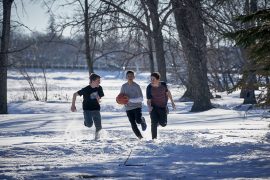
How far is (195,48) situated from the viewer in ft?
62.1

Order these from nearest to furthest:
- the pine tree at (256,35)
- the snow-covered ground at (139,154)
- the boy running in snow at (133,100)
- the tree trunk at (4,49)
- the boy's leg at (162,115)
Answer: the snow-covered ground at (139,154) < the pine tree at (256,35) < the boy's leg at (162,115) < the boy running in snow at (133,100) < the tree trunk at (4,49)

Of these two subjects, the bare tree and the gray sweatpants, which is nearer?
the gray sweatpants

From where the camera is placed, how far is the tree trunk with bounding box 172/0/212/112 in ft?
59.7

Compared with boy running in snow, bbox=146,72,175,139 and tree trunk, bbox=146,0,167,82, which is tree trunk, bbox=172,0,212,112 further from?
boy running in snow, bbox=146,72,175,139

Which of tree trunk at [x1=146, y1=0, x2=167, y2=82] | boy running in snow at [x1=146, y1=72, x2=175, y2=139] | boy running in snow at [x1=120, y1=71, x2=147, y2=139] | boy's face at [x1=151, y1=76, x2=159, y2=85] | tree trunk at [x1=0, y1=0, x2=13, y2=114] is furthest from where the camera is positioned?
tree trunk at [x1=0, y1=0, x2=13, y2=114]

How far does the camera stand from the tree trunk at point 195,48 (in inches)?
717

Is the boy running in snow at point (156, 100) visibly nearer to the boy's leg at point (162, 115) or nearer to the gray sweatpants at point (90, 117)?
the boy's leg at point (162, 115)

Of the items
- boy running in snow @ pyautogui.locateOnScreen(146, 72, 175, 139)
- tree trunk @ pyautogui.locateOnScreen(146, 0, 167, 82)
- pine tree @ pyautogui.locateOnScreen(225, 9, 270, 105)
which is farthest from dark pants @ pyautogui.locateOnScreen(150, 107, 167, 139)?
tree trunk @ pyautogui.locateOnScreen(146, 0, 167, 82)

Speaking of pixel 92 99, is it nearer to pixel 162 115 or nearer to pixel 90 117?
pixel 90 117

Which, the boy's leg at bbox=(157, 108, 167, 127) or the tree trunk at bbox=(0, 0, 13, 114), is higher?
the tree trunk at bbox=(0, 0, 13, 114)

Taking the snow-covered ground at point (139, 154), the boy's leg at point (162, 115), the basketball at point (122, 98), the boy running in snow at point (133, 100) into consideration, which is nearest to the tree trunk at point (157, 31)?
the snow-covered ground at point (139, 154)

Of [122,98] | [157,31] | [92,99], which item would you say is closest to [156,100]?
[122,98]

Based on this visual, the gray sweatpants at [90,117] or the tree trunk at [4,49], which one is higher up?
the tree trunk at [4,49]

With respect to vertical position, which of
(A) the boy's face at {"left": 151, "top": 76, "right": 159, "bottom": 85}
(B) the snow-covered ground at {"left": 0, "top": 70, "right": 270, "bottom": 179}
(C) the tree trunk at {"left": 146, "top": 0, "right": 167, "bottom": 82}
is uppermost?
(C) the tree trunk at {"left": 146, "top": 0, "right": 167, "bottom": 82}
